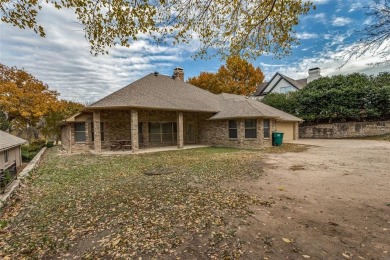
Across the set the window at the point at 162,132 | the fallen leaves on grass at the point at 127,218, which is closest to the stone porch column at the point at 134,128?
the window at the point at 162,132

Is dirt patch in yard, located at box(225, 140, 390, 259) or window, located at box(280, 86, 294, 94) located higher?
window, located at box(280, 86, 294, 94)

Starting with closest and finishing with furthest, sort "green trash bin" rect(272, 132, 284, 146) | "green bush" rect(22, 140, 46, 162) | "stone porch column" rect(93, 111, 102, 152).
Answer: "stone porch column" rect(93, 111, 102, 152), "green bush" rect(22, 140, 46, 162), "green trash bin" rect(272, 132, 284, 146)

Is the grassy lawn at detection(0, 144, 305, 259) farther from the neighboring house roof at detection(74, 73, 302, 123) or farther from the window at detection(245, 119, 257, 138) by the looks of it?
the window at detection(245, 119, 257, 138)

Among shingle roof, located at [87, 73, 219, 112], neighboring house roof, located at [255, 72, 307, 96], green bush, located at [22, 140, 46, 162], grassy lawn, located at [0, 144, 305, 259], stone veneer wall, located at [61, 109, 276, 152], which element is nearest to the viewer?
grassy lawn, located at [0, 144, 305, 259]

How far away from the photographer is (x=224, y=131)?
1706 centimetres

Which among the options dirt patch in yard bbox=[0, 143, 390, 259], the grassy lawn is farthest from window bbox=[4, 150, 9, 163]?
dirt patch in yard bbox=[0, 143, 390, 259]

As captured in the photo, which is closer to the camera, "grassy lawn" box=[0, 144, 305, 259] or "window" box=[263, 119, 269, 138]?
"grassy lawn" box=[0, 144, 305, 259]

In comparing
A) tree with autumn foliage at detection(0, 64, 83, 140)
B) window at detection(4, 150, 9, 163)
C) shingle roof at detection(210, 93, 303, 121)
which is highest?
tree with autumn foliage at detection(0, 64, 83, 140)

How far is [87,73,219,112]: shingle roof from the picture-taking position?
13938 millimetres

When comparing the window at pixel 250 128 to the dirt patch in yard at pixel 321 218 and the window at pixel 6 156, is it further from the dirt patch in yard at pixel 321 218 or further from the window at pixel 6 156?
the window at pixel 6 156

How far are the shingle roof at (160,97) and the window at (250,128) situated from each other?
324 centimetres

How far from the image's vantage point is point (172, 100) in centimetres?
1631

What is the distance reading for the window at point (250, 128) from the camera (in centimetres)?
1561

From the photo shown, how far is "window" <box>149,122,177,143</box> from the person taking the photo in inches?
671
